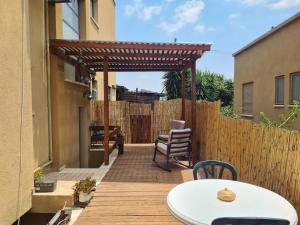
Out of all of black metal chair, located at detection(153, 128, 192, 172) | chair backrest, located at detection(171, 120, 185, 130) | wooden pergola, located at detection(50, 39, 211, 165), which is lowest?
black metal chair, located at detection(153, 128, 192, 172)

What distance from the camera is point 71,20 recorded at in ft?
27.6

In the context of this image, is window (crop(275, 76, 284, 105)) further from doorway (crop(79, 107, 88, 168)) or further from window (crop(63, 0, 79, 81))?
window (crop(63, 0, 79, 81))

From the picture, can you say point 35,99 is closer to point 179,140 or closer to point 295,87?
point 179,140

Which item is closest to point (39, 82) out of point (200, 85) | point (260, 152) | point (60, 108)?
point (60, 108)

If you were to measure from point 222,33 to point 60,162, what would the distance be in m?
24.0

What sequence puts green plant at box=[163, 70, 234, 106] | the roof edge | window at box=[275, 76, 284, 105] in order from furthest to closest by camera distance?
green plant at box=[163, 70, 234, 106], window at box=[275, 76, 284, 105], the roof edge

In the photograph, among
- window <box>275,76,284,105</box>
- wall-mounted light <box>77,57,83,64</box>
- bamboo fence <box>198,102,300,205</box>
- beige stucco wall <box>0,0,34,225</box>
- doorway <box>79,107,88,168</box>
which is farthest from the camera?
window <box>275,76,284,105</box>

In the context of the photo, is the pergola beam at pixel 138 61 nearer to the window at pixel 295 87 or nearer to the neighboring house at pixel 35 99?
the neighboring house at pixel 35 99

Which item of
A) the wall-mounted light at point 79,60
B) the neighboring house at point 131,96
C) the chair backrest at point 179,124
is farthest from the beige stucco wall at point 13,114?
the neighboring house at point 131,96

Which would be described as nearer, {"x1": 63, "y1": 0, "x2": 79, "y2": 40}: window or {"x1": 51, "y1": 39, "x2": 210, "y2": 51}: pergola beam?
{"x1": 51, "y1": 39, "x2": 210, "y2": 51}: pergola beam

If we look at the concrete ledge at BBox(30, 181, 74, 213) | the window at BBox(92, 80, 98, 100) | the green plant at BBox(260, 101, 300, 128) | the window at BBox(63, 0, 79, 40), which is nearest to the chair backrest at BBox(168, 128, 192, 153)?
the green plant at BBox(260, 101, 300, 128)

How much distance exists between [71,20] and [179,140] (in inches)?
202

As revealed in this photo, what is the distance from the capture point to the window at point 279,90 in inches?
388

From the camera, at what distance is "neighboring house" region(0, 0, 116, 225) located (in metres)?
3.88
